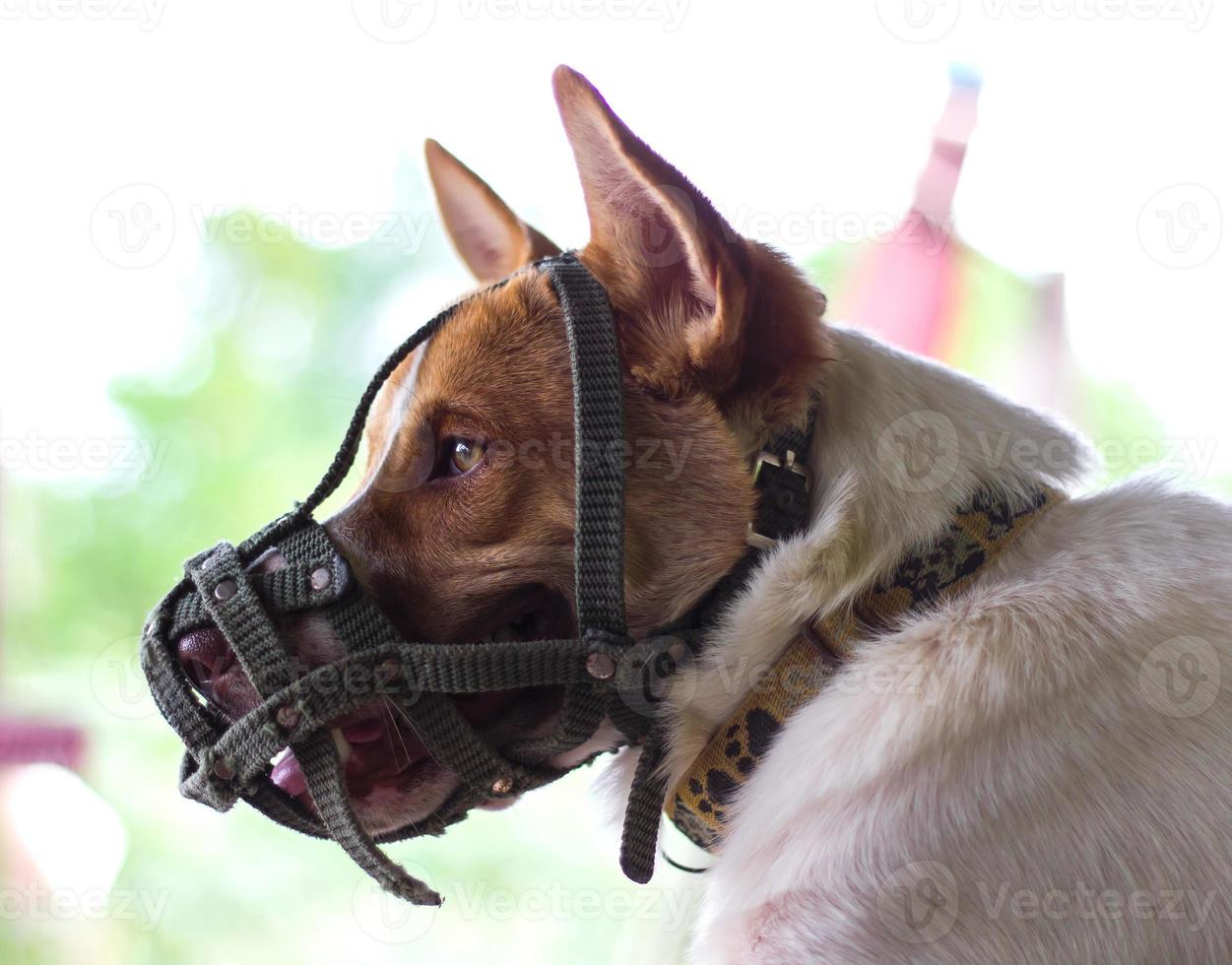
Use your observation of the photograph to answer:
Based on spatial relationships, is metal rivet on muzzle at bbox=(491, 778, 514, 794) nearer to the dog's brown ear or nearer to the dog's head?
the dog's head

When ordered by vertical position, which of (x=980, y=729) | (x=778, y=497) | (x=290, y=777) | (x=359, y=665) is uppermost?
(x=778, y=497)

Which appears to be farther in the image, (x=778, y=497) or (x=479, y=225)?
(x=479, y=225)

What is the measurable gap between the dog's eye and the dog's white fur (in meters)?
0.35

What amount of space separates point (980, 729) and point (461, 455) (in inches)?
25.4

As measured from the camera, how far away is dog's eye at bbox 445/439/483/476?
1.17 m

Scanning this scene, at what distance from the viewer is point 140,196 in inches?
72.9

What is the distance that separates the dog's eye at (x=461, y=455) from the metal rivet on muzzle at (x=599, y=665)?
0.89 feet

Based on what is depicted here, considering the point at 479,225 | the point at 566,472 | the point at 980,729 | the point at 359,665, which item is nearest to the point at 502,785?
the point at 359,665

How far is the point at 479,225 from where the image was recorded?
5.15 feet

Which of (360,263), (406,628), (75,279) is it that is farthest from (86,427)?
(406,628)

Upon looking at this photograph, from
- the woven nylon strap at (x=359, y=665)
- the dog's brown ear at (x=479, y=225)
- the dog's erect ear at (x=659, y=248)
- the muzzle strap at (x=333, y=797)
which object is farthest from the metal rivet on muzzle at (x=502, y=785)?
the dog's brown ear at (x=479, y=225)

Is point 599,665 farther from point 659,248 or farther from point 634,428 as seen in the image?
point 659,248

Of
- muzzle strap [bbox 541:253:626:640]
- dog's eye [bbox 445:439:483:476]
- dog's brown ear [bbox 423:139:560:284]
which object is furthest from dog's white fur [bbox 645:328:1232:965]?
dog's brown ear [bbox 423:139:560:284]

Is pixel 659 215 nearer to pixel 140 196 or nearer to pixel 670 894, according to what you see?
pixel 670 894
